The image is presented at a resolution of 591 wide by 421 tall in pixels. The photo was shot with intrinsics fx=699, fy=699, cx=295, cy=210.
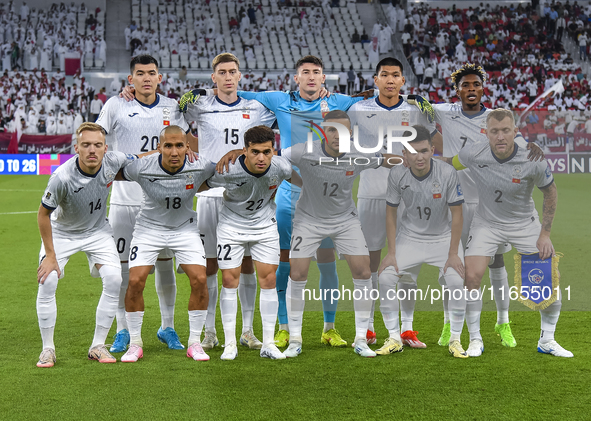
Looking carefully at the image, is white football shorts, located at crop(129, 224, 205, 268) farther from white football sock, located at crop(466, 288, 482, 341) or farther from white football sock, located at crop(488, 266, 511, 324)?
white football sock, located at crop(488, 266, 511, 324)

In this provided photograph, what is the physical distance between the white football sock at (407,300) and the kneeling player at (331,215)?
0.35m

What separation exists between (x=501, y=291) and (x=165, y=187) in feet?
9.48

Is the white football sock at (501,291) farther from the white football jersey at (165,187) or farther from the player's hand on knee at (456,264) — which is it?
the white football jersey at (165,187)

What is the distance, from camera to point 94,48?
98.8 feet

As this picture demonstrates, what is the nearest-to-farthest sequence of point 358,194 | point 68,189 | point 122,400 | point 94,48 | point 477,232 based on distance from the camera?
point 122,400 < point 68,189 < point 477,232 < point 358,194 < point 94,48

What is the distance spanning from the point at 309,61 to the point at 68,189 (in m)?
2.16

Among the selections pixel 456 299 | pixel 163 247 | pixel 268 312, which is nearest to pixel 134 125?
pixel 163 247

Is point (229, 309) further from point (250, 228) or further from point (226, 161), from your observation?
point (226, 161)

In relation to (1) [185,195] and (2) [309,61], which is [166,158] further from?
(2) [309,61]

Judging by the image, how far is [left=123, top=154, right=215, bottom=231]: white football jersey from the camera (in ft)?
17.4

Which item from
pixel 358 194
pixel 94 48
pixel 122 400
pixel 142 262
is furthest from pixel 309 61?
pixel 94 48

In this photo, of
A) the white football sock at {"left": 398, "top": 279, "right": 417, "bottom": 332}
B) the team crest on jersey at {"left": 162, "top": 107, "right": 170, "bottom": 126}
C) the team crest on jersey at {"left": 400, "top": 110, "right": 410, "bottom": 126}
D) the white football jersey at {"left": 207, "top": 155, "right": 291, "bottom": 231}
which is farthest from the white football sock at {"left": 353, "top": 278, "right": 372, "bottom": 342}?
the team crest on jersey at {"left": 162, "top": 107, "right": 170, "bottom": 126}

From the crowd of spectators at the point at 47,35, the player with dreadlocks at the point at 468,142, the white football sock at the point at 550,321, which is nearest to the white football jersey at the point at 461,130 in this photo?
the player with dreadlocks at the point at 468,142

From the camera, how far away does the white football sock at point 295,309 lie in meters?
5.55
